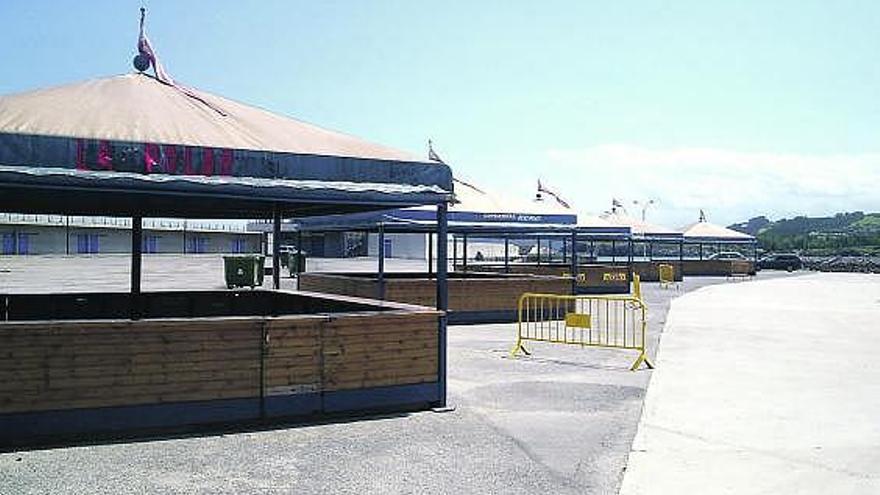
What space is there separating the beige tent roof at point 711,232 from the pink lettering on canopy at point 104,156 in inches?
1715

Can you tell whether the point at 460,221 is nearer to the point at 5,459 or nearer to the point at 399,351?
the point at 399,351

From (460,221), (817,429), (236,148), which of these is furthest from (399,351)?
(460,221)

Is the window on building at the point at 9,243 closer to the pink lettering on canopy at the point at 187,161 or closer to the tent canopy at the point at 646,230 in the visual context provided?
the tent canopy at the point at 646,230

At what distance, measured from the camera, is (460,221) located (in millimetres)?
21594

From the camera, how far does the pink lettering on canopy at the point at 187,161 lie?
7938 mm

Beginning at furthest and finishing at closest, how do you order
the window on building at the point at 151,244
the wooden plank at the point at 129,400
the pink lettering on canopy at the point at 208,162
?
the window on building at the point at 151,244
the pink lettering on canopy at the point at 208,162
the wooden plank at the point at 129,400

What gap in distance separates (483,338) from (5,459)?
1127 centimetres

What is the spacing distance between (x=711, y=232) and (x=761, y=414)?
137 feet

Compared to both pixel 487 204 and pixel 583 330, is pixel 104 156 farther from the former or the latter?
pixel 487 204

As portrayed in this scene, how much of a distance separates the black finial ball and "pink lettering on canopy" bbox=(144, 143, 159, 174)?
2868 millimetres

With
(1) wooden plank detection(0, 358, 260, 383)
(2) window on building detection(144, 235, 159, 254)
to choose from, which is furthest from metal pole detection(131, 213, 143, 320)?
(2) window on building detection(144, 235, 159, 254)

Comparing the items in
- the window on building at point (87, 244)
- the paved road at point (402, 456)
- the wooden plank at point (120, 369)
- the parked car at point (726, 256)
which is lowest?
the paved road at point (402, 456)

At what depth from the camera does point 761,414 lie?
9328 mm

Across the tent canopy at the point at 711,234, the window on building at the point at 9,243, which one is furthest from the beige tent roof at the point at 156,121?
the window on building at the point at 9,243
